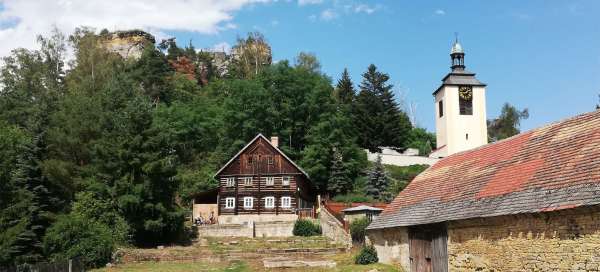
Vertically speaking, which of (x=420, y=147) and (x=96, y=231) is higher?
(x=420, y=147)

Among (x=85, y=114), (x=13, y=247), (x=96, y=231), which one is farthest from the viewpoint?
(x=85, y=114)

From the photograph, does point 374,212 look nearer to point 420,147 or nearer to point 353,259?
point 353,259

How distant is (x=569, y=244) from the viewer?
15.0 meters

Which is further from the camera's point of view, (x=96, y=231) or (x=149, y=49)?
(x=149, y=49)

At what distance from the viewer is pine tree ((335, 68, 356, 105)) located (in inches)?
3127

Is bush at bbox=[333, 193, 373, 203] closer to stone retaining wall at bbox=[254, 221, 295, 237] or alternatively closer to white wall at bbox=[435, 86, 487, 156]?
stone retaining wall at bbox=[254, 221, 295, 237]

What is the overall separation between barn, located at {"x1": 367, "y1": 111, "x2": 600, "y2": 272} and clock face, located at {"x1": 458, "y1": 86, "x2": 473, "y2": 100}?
37313mm

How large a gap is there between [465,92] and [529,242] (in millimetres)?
47123

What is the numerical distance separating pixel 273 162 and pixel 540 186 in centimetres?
3414

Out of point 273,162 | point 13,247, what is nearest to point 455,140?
point 273,162

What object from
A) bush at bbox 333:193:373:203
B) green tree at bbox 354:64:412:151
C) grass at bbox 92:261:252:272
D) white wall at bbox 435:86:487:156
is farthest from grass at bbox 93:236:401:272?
green tree at bbox 354:64:412:151

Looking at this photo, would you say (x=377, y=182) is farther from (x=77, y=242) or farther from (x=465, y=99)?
(x=77, y=242)

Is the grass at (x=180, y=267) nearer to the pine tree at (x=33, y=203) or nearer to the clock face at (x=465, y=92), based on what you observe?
the pine tree at (x=33, y=203)

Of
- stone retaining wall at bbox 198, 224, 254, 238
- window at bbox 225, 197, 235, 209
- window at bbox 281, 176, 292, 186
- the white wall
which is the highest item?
the white wall
